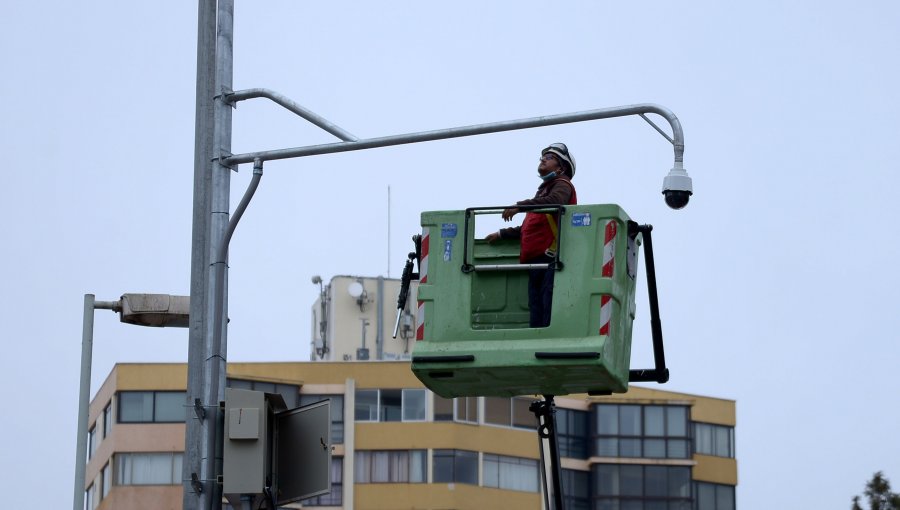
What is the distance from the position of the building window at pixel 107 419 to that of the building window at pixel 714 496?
20995mm

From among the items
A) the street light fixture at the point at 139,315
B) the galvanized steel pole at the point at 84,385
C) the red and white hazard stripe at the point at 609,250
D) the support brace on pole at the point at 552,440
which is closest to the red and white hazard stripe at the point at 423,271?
the support brace on pole at the point at 552,440

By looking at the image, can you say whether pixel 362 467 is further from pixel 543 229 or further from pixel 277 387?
pixel 543 229

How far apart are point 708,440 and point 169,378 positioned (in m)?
20.4

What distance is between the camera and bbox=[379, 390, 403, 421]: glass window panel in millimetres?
65875

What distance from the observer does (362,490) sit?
64.2 meters

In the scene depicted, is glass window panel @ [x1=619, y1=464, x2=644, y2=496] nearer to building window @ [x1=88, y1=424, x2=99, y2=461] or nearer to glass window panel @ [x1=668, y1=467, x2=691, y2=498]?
glass window panel @ [x1=668, y1=467, x2=691, y2=498]

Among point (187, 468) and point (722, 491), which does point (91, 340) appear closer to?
point (187, 468)

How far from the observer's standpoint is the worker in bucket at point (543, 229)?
1474 centimetres

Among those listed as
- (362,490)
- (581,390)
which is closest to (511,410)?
(362,490)

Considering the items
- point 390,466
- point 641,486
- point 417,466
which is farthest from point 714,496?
point 390,466

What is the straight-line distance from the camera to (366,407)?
6600 cm

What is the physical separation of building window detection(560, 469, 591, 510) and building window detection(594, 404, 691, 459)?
1039 mm

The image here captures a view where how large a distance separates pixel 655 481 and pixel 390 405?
10.1 metres

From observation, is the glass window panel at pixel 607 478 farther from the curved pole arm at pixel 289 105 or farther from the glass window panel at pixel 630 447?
the curved pole arm at pixel 289 105
